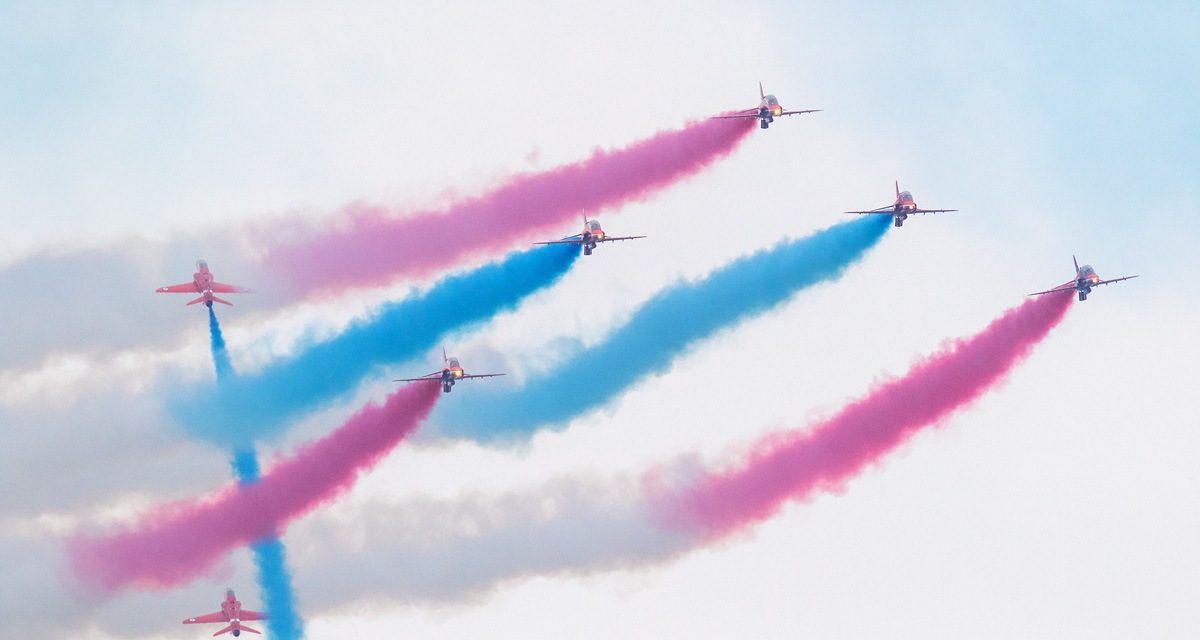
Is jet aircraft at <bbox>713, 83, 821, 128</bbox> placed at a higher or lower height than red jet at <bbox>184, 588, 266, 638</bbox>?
higher

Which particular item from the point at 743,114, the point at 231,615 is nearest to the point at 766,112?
the point at 743,114

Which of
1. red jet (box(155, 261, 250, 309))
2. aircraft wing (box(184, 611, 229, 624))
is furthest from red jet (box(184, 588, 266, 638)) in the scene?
red jet (box(155, 261, 250, 309))

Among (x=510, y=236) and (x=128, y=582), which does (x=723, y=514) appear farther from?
(x=128, y=582)

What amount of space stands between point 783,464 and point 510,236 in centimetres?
1778

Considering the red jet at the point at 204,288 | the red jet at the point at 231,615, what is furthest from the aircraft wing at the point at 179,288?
the red jet at the point at 231,615

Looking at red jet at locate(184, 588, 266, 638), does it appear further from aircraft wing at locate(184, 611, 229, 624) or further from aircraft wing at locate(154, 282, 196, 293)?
aircraft wing at locate(154, 282, 196, 293)

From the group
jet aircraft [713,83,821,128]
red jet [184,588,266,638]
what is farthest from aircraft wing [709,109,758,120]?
red jet [184,588,266,638]

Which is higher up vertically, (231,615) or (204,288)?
(204,288)

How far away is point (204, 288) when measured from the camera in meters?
95.5

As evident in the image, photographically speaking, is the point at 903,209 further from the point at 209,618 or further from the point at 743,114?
the point at 209,618

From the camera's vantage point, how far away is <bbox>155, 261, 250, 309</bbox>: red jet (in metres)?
95.2

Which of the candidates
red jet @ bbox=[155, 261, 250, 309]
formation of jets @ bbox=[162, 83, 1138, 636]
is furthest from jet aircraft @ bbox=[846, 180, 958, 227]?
red jet @ bbox=[155, 261, 250, 309]

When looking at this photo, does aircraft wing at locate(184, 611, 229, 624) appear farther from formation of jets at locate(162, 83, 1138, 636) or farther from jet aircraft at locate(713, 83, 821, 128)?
jet aircraft at locate(713, 83, 821, 128)

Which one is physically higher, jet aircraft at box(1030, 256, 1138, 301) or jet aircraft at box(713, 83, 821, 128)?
jet aircraft at box(713, 83, 821, 128)
